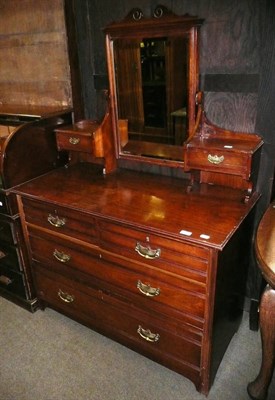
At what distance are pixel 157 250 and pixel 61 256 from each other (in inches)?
Answer: 27.4

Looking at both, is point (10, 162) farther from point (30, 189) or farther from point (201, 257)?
point (201, 257)

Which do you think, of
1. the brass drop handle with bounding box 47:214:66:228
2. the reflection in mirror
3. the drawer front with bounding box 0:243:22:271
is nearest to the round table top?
the reflection in mirror

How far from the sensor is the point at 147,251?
5.24 ft

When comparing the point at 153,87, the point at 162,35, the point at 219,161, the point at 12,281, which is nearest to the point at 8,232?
the point at 12,281

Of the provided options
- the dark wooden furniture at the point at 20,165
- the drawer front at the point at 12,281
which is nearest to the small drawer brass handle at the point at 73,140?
the dark wooden furniture at the point at 20,165

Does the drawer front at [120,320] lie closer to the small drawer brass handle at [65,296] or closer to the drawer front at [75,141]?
the small drawer brass handle at [65,296]

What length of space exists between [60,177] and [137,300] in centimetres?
92

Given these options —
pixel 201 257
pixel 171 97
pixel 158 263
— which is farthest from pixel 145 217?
pixel 171 97

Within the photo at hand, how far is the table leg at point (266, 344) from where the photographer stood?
4.55 ft

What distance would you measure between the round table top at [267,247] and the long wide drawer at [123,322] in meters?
0.57

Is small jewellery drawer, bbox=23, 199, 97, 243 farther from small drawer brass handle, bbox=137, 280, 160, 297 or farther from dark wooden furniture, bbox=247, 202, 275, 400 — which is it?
dark wooden furniture, bbox=247, 202, 275, 400

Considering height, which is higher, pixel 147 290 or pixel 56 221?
pixel 56 221

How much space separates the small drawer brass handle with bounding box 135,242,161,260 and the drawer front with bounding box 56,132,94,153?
0.77 metres

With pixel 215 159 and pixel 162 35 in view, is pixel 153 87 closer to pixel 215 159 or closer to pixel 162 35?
pixel 162 35
